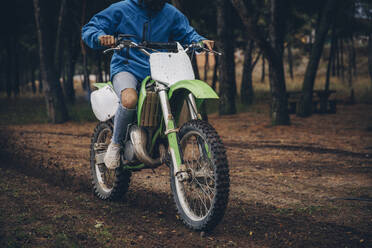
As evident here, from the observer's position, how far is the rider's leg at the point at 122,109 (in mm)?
4312

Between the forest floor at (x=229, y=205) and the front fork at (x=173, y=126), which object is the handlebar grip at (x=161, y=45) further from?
the forest floor at (x=229, y=205)

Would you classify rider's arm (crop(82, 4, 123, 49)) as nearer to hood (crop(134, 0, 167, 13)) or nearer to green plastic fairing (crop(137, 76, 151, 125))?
hood (crop(134, 0, 167, 13))

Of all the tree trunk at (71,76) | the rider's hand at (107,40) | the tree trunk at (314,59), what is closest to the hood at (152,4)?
the rider's hand at (107,40)

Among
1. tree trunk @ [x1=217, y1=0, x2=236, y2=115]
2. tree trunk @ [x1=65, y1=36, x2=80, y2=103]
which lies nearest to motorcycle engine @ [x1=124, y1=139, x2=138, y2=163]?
tree trunk @ [x1=217, y1=0, x2=236, y2=115]

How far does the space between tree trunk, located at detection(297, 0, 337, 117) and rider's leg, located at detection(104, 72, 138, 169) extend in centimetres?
1122

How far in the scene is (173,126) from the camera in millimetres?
4066

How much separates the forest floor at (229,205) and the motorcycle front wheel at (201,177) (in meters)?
0.17

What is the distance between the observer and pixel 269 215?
4402 millimetres

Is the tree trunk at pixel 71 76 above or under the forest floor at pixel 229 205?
above

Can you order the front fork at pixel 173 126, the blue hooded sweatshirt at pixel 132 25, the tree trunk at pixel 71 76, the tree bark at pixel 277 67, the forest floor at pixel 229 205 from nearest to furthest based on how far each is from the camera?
the forest floor at pixel 229 205 → the front fork at pixel 173 126 → the blue hooded sweatshirt at pixel 132 25 → the tree bark at pixel 277 67 → the tree trunk at pixel 71 76

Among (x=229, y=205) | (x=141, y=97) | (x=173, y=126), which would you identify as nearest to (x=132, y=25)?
(x=141, y=97)

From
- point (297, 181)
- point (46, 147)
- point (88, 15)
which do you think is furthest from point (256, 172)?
point (88, 15)

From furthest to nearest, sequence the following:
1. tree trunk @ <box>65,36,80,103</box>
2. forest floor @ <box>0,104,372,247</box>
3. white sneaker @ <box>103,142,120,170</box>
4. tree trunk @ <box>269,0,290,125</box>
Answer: tree trunk @ <box>65,36,80,103</box> → tree trunk @ <box>269,0,290,125</box> → white sneaker @ <box>103,142,120,170</box> → forest floor @ <box>0,104,372,247</box>

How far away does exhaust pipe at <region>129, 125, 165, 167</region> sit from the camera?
4316 mm
